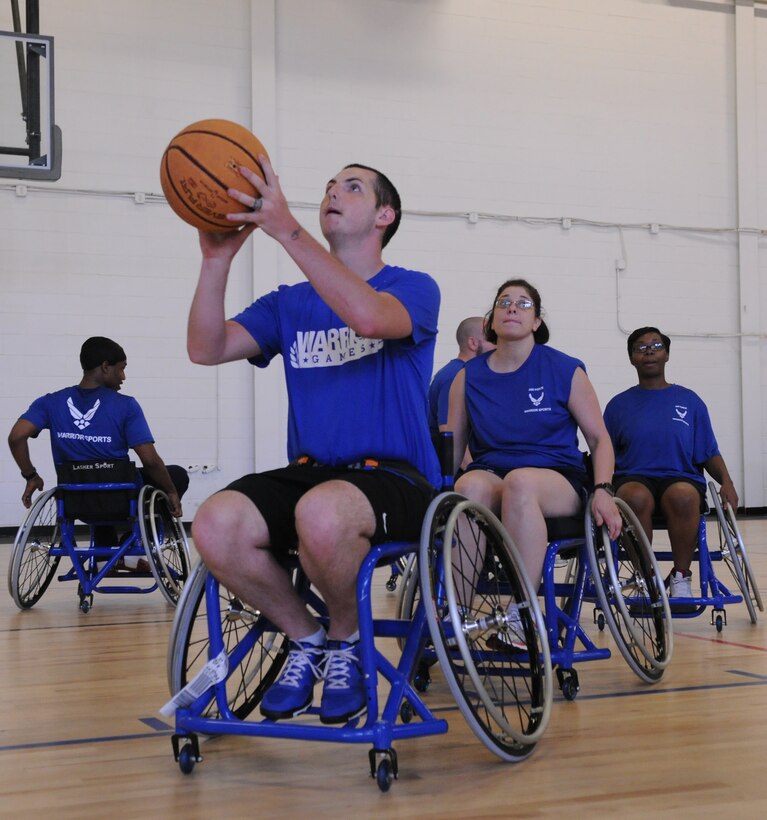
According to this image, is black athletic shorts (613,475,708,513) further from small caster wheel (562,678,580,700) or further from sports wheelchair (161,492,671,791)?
sports wheelchair (161,492,671,791)

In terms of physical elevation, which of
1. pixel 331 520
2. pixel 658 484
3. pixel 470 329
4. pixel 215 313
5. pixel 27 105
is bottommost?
pixel 658 484

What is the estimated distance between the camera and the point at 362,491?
5.86ft

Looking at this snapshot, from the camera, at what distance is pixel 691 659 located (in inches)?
117

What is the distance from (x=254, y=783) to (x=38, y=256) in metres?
5.85

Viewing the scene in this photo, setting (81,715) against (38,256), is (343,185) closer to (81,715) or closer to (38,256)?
(81,715)

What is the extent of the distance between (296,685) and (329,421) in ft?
1.53

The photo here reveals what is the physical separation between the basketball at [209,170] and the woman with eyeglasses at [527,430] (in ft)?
3.27

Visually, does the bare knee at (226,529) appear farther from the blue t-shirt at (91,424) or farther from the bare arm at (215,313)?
the blue t-shirt at (91,424)

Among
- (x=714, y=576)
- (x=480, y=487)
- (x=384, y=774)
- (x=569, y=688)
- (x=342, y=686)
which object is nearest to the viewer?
(x=384, y=774)

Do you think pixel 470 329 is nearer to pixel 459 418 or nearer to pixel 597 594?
pixel 459 418

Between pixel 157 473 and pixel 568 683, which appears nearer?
pixel 568 683

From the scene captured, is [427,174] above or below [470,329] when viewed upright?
above

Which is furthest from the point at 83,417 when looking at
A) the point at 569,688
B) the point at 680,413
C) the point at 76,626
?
the point at 569,688

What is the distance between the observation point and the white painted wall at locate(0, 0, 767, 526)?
7.15m
